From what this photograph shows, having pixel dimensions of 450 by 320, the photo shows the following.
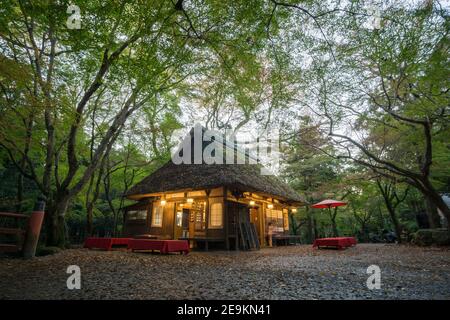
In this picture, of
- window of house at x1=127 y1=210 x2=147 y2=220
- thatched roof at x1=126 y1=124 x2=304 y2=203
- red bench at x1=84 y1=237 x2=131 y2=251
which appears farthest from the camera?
window of house at x1=127 y1=210 x2=147 y2=220

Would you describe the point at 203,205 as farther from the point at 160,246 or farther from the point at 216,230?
the point at 160,246

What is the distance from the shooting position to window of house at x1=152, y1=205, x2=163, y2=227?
13.8 metres

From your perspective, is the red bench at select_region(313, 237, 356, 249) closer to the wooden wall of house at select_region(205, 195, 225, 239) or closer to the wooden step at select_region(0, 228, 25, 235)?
the wooden wall of house at select_region(205, 195, 225, 239)

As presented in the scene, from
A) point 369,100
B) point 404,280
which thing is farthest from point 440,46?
point 404,280

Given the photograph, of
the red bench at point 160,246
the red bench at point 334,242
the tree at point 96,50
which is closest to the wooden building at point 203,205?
the red bench at point 160,246

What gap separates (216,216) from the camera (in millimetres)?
11938

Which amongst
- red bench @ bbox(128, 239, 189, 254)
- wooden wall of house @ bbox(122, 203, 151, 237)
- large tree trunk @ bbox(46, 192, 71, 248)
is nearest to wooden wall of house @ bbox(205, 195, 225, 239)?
red bench @ bbox(128, 239, 189, 254)

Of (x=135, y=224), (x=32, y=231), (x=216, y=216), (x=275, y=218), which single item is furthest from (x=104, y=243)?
(x=275, y=218)

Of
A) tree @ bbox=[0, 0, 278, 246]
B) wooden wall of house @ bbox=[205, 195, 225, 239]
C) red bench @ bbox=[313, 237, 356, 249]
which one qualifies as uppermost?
tree @ bbox=[0, 0, 278, 246]

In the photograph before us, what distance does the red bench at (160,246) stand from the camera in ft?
29.3

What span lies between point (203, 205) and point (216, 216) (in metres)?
1.52

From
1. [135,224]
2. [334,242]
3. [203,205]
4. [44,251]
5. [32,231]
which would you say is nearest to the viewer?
[32,231]

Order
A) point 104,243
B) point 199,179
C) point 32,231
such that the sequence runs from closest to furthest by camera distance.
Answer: point 32,231 < point 104,243 < point 199,179
